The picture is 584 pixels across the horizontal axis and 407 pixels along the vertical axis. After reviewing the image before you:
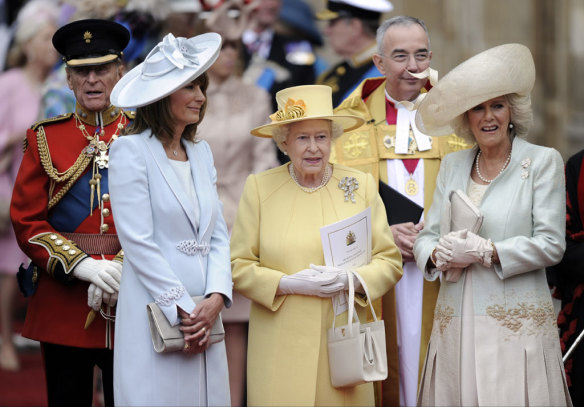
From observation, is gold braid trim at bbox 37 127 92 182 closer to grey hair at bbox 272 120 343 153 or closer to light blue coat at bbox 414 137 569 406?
grey hair at bbox 272 120 343 153

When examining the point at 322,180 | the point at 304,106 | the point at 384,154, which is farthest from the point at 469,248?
the point at 384,154

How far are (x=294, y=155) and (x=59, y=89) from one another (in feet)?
11.9

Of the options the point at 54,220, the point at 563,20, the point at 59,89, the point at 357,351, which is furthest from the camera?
the point at 563,20

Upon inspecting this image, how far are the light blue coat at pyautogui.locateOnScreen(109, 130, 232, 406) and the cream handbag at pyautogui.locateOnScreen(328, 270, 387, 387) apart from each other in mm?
608

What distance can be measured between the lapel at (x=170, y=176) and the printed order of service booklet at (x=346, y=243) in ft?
2.39

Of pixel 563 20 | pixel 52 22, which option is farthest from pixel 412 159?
pixel 563 20

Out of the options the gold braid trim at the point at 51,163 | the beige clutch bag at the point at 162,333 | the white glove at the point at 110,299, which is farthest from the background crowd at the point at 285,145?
the gold braid trim at the point at 51,163

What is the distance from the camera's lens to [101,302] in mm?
4629

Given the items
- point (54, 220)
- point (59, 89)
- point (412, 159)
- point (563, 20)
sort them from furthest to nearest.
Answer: point (563, 20)
point (59, 89)
point (412, 159)
point (54, 220)

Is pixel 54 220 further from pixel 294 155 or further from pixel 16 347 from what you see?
pixel 16 347

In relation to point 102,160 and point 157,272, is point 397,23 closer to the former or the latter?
point 102,160

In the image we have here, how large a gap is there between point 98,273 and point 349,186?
1313 mm

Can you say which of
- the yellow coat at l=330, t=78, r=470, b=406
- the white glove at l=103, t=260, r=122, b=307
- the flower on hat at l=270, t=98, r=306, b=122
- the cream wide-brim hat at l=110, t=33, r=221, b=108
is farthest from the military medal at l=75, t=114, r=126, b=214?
the yellow coat at l=330, t=78, r=470, b=406

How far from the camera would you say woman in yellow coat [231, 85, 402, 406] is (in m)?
4.72
